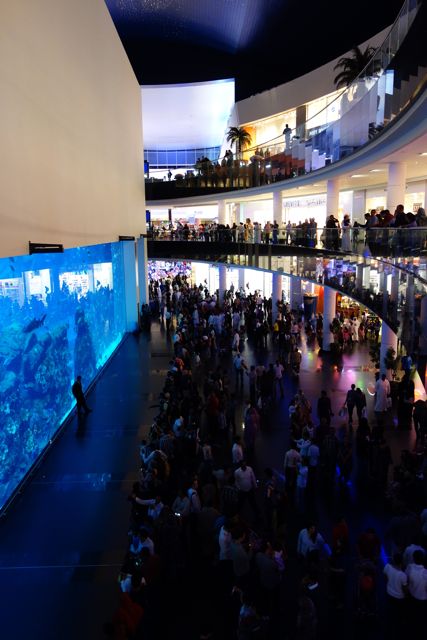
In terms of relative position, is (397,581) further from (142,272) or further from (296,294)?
(142,272)

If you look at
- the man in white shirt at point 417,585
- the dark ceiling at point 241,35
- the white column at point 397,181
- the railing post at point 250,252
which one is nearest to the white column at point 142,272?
the railing post at point 250,252

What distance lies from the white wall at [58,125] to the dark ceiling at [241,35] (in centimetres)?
1147

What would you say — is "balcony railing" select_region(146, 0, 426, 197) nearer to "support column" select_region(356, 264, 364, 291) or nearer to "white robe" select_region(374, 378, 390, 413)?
"support column" select_region(356, 264, 364, 291)

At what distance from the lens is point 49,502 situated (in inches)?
356

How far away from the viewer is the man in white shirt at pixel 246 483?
26.7 ft

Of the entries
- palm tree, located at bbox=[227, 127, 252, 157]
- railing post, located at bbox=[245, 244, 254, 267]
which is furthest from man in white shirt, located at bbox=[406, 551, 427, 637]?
palm tree, located at bbox=[227, 127, 252, 157]

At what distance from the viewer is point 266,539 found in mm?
6602

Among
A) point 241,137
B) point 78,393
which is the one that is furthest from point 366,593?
point 241,137

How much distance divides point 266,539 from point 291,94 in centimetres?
2583

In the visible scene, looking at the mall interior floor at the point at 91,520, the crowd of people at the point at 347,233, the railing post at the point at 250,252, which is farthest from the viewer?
the railing post at the point at 250,252

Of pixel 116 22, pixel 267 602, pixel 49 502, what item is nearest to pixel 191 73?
pixel 116 22

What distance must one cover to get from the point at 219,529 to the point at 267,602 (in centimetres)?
104

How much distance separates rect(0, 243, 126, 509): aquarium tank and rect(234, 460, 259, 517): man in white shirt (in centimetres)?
413

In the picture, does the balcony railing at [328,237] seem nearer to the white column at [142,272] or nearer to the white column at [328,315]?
the white column at [328,315]
